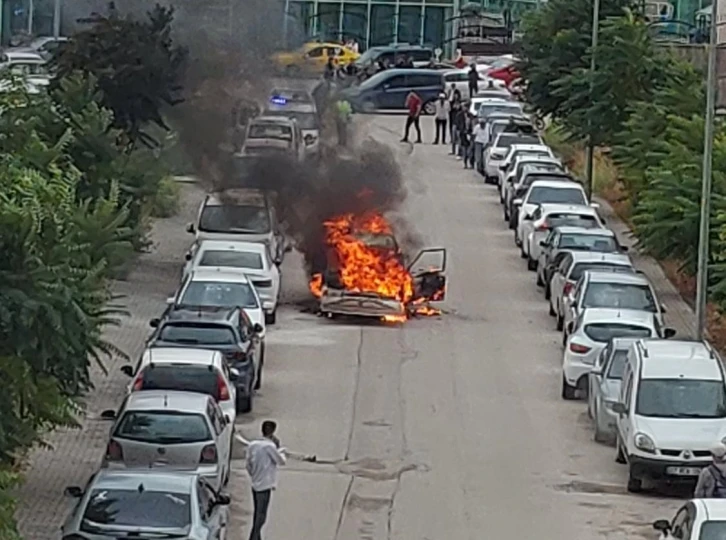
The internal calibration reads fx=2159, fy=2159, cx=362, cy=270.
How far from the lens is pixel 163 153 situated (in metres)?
41.9

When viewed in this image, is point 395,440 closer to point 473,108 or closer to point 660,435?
point 660,435

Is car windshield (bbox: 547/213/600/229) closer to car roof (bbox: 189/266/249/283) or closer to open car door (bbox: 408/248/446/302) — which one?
open car door (bbox: 408/248/446/302)

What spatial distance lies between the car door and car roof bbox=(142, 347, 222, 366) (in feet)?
19.2

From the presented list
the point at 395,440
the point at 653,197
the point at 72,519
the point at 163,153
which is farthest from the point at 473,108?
the point at 72,519

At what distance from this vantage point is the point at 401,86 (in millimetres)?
67375

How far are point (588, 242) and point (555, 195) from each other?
554 centimetres

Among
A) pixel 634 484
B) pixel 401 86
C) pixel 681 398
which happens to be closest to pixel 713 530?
pixel 634 484

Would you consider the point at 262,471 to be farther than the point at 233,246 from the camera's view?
No

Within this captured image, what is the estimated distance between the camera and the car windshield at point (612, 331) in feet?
101

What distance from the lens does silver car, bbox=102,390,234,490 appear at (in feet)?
74.3

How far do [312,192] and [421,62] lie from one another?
1312 inches

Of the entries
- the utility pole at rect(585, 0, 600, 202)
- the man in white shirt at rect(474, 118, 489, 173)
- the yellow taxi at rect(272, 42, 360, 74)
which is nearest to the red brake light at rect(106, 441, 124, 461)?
the utility pole at rect(585, 0, 600, 202)

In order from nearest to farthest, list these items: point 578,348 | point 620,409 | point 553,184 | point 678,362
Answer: point 620,409
point 678,362
point 578,348
point 553,184

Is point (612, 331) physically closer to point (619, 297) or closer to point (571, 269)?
point (619, 297)
